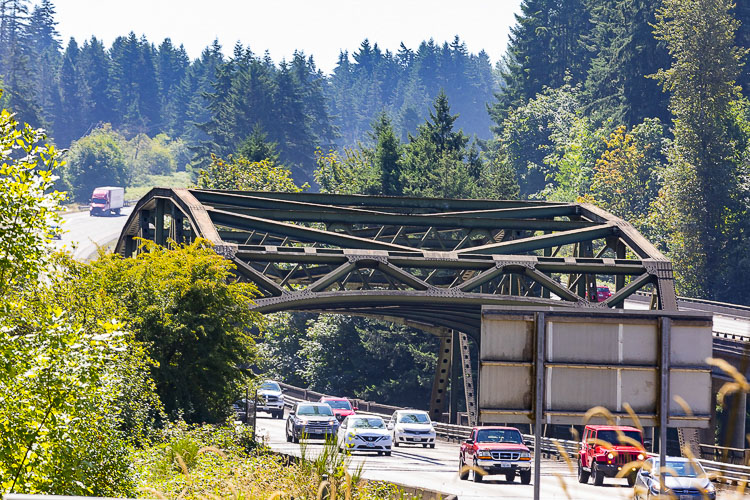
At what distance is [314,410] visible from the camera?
137 ft

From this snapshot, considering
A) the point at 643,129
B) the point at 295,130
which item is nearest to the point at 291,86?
the point at 295,130

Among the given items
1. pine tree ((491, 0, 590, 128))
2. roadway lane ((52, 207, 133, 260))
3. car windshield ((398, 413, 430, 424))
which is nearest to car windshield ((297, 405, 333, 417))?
car windshield ((398, 413, 430, 424))

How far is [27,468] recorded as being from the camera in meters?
11.6

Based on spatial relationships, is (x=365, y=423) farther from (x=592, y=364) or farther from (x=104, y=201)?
(x=104, y=201)

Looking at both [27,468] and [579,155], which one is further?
[579,155]

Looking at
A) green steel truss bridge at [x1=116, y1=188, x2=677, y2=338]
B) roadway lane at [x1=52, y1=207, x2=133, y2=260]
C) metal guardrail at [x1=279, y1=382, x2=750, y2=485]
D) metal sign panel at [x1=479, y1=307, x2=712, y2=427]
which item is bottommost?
metal guardrail at [x1=279, y1=382, x2=750, y2=485]

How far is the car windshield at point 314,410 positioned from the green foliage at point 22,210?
87.0 ft

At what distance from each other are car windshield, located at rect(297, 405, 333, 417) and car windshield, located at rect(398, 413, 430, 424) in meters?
3.10

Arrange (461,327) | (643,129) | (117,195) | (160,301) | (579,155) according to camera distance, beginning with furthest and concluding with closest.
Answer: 1. (117,195)
2. (579,155)
3. (643,129)
4. (461,327)
5. (160,301)

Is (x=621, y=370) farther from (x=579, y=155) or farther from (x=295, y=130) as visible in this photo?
(x=295, y=130)

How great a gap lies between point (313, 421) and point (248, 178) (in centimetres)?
6111

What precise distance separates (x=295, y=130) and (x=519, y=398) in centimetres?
17735

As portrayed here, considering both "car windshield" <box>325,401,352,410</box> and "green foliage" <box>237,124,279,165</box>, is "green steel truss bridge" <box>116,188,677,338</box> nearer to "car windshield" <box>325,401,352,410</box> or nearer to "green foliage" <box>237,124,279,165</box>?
"car windshield" <box>325,401,352,410</box>

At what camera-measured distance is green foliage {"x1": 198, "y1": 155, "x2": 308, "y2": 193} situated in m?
99.4
